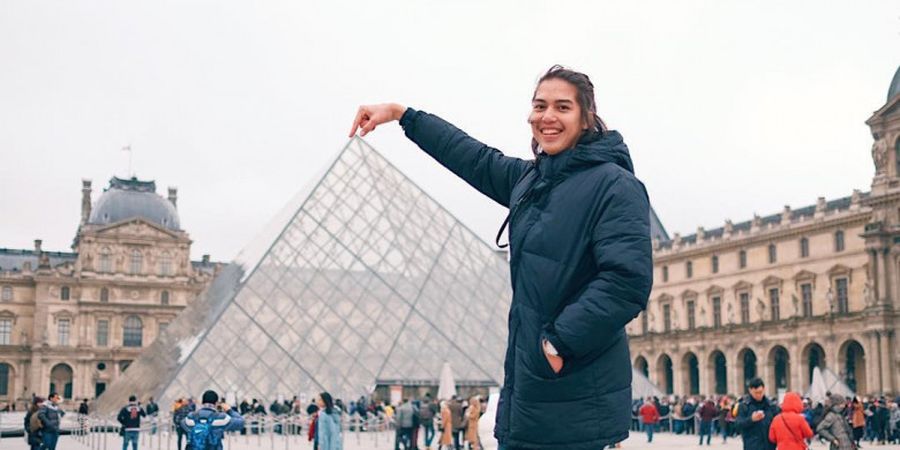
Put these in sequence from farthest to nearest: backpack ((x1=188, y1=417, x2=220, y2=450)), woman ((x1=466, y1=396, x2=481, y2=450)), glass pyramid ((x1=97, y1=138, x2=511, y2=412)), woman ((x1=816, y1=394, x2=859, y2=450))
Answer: glass pyramid ((x1=97, y1=138, x2=511, y2=412)) → woman ((x1=466, y1=396, x2=481, y2=450)) → backpack ((x1=188, y1=417, x2=220, y2=450)) → woman ((x1=816, y1=394, x2=859, y2=450))

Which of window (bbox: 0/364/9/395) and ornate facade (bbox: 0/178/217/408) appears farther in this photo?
ornate facade (bbox: 0/178/217/408)

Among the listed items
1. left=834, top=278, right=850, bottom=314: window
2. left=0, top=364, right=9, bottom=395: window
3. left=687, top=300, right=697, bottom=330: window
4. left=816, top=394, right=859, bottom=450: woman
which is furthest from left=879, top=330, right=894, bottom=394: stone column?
left=0, top=364, right=9, bottom=395: window

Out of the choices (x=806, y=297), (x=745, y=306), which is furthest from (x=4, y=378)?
(x=806, y=297)

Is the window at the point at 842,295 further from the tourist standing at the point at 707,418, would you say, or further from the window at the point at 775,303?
the tourist standing at the point at 707,418

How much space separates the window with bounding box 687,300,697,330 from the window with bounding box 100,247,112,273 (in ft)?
118

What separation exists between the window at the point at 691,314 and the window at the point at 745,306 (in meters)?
3.33

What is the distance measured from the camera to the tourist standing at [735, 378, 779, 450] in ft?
22.9

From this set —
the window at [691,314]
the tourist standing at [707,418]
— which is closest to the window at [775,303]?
the window at [691,314]

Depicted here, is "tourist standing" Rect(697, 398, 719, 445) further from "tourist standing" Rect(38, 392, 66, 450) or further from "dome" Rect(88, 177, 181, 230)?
"dome" Rect(88, 177, 181, 230)

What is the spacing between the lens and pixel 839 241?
48344mm

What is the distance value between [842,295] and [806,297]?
219 centimetres

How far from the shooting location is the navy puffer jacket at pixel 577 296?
2.14 metres

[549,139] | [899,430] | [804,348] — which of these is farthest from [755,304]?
[549,139]

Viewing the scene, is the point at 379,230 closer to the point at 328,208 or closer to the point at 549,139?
the point at 328,208
